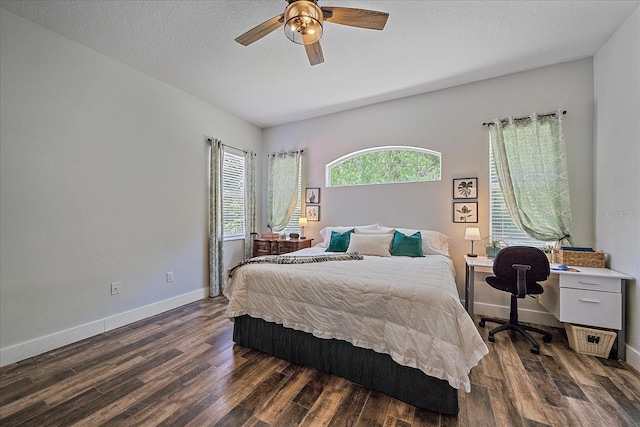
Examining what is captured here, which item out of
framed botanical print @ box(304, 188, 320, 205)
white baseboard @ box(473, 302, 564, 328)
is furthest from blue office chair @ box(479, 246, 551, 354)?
framed botanical print @ box(304, 188, 320, 205)

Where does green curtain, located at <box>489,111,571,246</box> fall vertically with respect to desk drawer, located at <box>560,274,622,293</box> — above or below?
above

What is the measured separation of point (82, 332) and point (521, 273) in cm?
433

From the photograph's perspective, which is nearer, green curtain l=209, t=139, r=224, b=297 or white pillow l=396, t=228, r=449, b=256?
white pillow l=396, t=228, r=449, b=256

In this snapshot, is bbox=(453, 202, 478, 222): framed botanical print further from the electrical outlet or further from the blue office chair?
the electrical outlet

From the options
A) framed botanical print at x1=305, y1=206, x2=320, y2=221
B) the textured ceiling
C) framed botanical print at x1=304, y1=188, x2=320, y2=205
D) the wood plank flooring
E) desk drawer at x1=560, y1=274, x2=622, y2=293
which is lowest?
the wood plank flooring

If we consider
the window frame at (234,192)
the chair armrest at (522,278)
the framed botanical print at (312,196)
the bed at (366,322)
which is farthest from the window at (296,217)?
the chair armrest at (522,278)

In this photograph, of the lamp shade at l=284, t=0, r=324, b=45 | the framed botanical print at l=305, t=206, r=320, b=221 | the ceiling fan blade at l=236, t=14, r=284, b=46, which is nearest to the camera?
the lamp shade at l=284, t=0, r=324, b=45

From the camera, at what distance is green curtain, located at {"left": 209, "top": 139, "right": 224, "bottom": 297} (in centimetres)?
393

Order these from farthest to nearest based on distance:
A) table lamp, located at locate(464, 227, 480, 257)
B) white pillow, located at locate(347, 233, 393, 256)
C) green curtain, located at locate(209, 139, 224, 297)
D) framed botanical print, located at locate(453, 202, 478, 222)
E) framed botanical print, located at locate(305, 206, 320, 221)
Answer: framed botanical print, located at locate(305, 206, 320, 221) → green curtain, located at locate(209, 139, 224, 297) → framed botanical print, located at locate(453, 202, 478, 222) → white pillow, located at locate(347, 233, 393, 256) → table lamp, located at locate(464, 227, 480, 257)

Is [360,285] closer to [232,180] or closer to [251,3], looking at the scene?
[251,3]

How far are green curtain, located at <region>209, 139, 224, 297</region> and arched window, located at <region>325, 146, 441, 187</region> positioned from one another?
1.77 meters

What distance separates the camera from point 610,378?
1959 millimetres

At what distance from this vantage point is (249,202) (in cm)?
469

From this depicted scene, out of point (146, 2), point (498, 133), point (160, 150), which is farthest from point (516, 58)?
point (160, 150)
